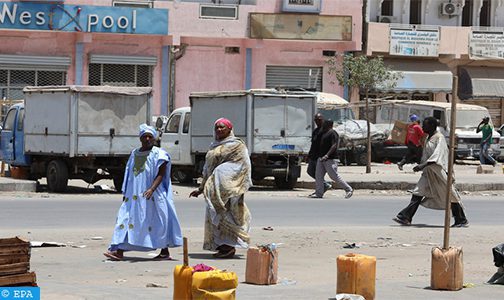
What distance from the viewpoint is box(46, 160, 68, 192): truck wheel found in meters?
24.7

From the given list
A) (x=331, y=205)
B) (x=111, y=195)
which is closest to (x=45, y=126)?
(x=111, y=195)

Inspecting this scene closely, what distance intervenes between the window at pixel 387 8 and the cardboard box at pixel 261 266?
130 ft

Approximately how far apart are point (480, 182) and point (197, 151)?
6.54 m

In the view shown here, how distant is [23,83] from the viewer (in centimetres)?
4281

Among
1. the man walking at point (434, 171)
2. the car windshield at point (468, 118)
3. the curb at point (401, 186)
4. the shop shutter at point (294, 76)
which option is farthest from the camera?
the shop shutter at point (294, 76)

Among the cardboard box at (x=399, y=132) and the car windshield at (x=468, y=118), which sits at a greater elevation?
the car windshield at (x=468, y=118)

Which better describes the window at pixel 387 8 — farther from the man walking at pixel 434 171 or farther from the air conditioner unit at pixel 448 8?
the man walking at pixel 434 171

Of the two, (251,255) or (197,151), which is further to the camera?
(197,151)

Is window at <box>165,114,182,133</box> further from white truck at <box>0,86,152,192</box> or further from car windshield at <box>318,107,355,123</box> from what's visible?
car windshield at <box>318,107,355,123</box>

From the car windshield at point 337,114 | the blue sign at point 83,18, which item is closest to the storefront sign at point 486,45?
the car windshield at point 337,114

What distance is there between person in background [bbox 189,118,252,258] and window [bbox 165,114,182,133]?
597 inches

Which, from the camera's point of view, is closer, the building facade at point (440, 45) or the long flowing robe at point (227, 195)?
the long flowing robe at point (227, 195)

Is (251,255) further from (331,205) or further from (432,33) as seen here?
(432,33)

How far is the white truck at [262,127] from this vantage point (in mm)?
26719
